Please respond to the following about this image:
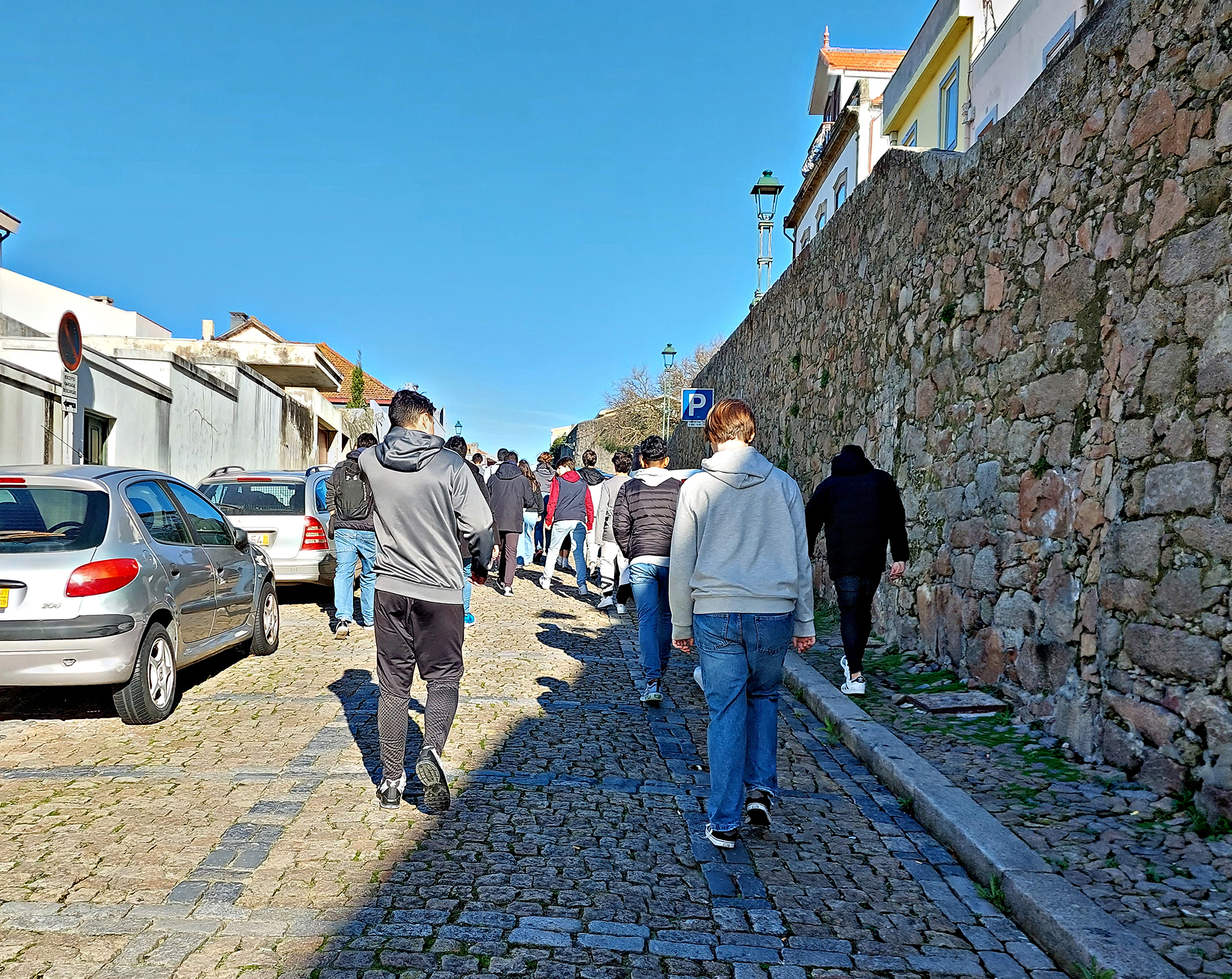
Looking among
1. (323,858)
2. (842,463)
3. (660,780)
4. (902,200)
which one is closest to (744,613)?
(660,780)

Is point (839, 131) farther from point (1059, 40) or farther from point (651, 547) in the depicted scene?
point (651, 547)

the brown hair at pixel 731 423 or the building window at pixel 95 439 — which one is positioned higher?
the building window at pixel 95 439

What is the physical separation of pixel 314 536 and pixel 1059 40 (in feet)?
37.6

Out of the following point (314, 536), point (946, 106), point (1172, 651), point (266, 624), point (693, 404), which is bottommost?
point (266, 624)

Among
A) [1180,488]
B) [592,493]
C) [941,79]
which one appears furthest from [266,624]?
[941,79]

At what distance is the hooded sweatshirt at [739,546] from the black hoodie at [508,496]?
8.73 m

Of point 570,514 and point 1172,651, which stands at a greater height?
point 570,514

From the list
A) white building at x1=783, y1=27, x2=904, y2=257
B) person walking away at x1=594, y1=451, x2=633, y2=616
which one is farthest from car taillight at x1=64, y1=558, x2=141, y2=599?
white building at x1=783, y1=27, x2=904, y2=257

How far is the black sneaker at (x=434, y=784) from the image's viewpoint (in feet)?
14.7

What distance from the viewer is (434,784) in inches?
176

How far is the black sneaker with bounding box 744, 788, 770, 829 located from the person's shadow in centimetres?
154

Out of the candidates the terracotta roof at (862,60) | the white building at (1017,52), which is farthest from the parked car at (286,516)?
the terracotta roof at (862,60)

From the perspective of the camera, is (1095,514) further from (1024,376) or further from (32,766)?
(32,766)

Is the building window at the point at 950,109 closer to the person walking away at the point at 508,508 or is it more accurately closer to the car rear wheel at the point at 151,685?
the person walking away at the point at 508,508
